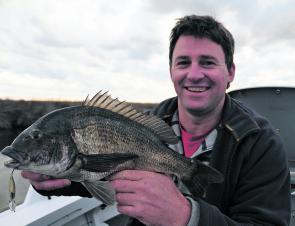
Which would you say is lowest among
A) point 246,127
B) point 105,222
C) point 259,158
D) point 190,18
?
point 105,222

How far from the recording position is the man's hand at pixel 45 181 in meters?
2.55

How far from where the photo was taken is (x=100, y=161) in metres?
2.27

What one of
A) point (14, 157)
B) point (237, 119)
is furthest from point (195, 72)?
point (14, 157)

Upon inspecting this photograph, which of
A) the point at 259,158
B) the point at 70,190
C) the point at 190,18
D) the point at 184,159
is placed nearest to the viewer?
the point at 184,159

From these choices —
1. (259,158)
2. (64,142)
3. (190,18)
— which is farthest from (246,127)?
(64,142)

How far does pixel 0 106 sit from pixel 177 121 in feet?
120

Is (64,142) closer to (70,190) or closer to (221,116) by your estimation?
(70,190)

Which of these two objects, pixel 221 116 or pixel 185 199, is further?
pixel 221 116

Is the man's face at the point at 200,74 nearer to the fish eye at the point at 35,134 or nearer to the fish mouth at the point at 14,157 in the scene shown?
the fish eye at the point at 35,134

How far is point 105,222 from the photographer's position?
192 inches

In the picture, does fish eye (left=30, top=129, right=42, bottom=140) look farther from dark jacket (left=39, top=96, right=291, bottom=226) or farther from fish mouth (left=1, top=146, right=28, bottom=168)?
dark jacket (left=39, top=96, right=291, bottom=226)

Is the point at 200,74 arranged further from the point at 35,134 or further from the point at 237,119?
the point at 35,134

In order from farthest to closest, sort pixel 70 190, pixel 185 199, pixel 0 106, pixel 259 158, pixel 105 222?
pixel 0 106, pixel 105 222, pixel 70 190, pixel 259 158, pixel 185 199

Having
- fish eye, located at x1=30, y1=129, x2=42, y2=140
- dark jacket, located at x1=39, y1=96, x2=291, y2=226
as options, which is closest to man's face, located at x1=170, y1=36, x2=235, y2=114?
dark jacket, located at x1=39, y1=96, x2=291, y2=226
